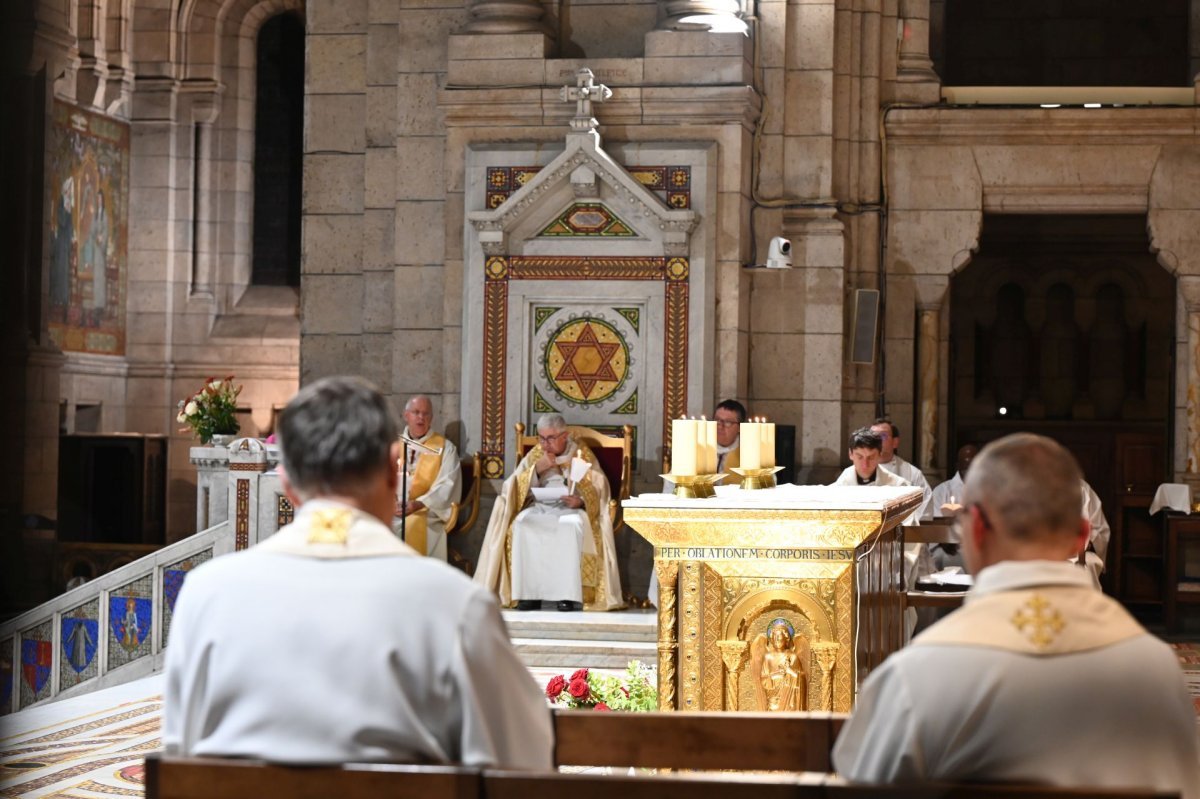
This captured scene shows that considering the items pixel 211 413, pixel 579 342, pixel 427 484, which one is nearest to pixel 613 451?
pixel 579 342

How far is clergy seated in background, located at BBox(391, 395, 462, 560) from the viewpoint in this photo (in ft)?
36.0

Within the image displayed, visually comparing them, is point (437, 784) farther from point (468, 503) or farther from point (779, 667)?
point (468, 503)

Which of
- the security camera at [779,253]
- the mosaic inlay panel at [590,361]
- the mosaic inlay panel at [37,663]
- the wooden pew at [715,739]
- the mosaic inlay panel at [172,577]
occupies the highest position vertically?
the security camera at [779,253]

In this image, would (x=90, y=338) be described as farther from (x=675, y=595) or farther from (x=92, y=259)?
(x=675, y=595)

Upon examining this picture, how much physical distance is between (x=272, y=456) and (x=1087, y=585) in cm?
952

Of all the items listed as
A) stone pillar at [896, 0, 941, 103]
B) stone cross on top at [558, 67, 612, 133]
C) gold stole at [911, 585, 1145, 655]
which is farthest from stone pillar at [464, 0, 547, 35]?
gold stole at [911, 585, 1145, 655]

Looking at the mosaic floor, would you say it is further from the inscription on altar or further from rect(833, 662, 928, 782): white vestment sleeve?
rect(833, 662, 928, 782): white vestment sleeve

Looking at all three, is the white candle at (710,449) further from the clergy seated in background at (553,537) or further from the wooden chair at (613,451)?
the wooden chair at (613,451)

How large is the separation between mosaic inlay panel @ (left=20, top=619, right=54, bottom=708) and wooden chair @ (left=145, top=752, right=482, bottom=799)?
32.7 ft

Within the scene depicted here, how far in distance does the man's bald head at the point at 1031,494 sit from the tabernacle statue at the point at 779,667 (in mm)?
2908

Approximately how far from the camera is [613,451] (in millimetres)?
11031

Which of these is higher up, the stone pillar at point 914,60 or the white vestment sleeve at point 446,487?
the stone pillar at point 914,60

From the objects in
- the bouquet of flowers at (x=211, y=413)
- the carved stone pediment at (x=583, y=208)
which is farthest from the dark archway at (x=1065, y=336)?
the bouquet of flowers at (x=211, y=413)

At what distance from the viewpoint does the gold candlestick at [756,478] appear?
622cm
